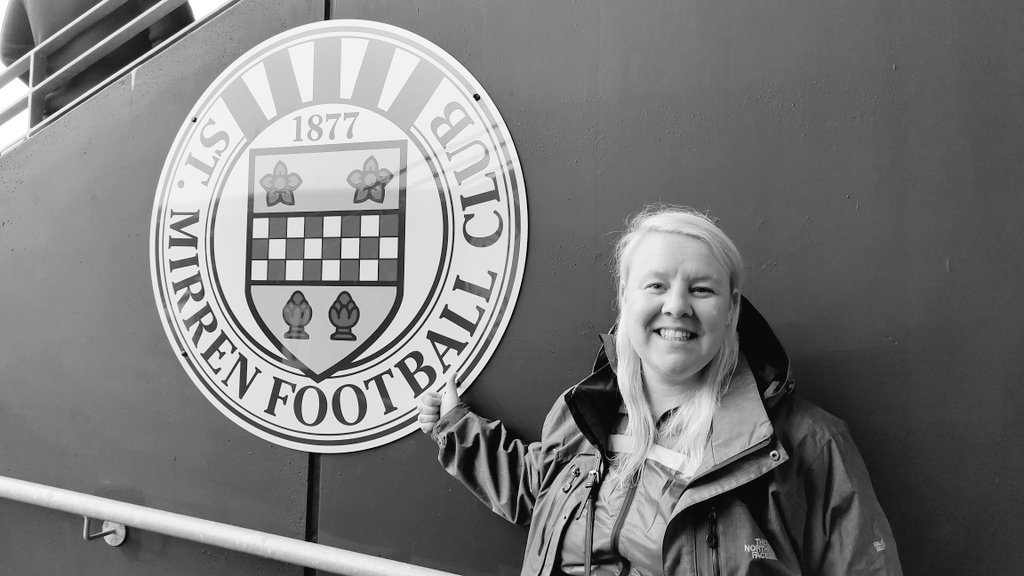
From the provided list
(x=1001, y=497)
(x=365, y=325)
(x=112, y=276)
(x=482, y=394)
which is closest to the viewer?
(x=1001, y=497)

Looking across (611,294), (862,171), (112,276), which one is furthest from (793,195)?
(112,276)

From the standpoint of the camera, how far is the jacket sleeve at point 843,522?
1.11m

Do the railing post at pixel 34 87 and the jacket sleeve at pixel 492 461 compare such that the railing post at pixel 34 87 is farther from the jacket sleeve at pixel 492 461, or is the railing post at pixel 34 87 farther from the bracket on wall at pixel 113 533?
the jacket sleeve at pixel 492 461

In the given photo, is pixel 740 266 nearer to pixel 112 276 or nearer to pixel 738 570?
pixel 738 570

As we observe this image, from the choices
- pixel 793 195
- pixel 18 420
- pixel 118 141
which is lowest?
pixel 18 420

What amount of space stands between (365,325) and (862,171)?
3.71ft

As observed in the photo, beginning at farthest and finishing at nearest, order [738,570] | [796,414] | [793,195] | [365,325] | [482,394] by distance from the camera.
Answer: [365,325], [482,394], [793,195], [796,414], [738,570]

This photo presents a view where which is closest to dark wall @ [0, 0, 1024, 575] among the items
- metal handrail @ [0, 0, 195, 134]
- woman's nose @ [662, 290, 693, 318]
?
metal handrail @ [0, 0, 195, 134]

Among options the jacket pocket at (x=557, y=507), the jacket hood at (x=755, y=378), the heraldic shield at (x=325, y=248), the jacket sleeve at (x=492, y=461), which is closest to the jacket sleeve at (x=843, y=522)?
the jacket hood at (x=755, y=378)

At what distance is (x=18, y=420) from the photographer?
228 cm

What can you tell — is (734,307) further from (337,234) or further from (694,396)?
(337,234)

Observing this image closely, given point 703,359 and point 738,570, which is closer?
point 738,570

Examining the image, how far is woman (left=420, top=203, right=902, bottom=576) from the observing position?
1.13 metres

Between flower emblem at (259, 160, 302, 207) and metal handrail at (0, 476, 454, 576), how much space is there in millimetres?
805
